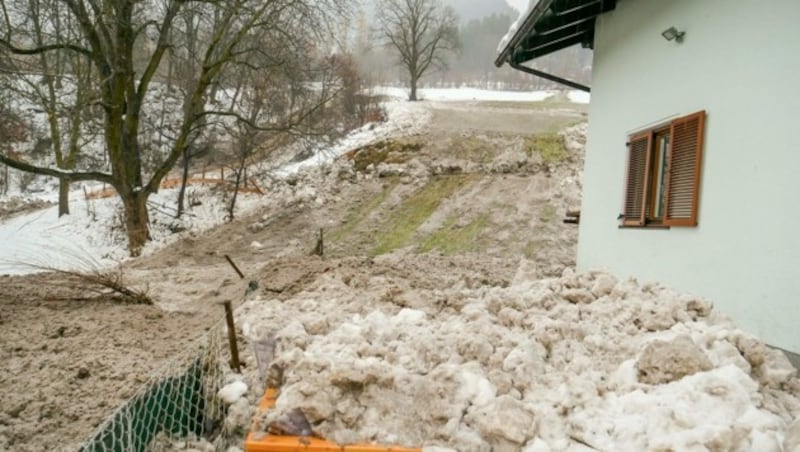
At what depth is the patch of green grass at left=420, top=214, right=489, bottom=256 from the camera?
32.6ft

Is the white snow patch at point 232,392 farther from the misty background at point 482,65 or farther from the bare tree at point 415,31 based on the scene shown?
the misty background at point 482,65

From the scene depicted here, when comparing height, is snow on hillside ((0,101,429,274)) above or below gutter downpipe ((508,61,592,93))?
below

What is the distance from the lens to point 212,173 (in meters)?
19.2

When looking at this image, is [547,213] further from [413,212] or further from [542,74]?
[542,74]

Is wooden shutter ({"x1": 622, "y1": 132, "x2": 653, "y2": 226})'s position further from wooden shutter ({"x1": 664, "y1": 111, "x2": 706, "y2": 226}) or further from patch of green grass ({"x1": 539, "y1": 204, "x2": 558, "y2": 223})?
patch of green grass ({"x1": 539, "y1": 204, "x2": 558, "y2": 223})

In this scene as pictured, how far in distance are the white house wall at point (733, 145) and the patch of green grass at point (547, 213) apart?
19.5ft

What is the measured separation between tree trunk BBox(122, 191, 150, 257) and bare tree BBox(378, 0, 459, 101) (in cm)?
2229

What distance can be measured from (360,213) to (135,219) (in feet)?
18.1

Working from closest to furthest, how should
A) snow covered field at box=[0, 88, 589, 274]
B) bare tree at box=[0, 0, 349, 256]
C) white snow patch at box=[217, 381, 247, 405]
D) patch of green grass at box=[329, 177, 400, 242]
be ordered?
white snow patch at box=[217, 381, 247, 405] → bare tree at box=[0, 0, 349, 256] → patch of green grass at box=[329, 177, 400, 242] → snow covered field at box=[0, 88, 589, 274]

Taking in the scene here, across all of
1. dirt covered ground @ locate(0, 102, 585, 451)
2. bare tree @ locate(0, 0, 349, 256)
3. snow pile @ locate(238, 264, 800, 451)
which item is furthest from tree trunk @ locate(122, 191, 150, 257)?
snow pile @ locate(238, 264, 800, 451)

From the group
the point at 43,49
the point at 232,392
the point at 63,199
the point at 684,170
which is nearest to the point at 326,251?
the point at 43,49

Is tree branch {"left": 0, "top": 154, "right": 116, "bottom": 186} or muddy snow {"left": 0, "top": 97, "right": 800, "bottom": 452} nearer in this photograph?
muddy snow {"left": 0, "top": 97, "right": 800, "bottom": 452}

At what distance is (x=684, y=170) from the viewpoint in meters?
3.95

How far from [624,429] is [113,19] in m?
11.6
